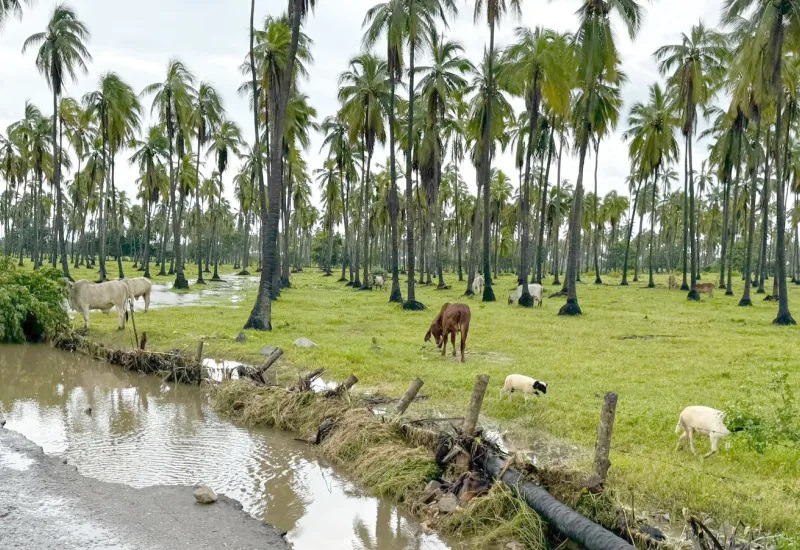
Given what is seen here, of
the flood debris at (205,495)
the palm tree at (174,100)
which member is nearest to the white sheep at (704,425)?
the flood debris at (205,495)

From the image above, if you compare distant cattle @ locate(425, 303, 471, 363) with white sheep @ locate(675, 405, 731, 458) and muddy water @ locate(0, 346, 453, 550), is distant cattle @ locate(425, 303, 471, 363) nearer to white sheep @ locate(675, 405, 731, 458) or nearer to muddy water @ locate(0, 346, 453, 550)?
muddy water @ locate(0, 346, 453, 550)

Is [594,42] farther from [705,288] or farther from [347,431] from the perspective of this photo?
[347,431]

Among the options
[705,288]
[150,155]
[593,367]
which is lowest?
[593,367]

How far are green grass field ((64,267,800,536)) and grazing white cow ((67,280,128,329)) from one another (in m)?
0.71

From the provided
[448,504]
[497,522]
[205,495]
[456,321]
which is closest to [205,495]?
[205,495]

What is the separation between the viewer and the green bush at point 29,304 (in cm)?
1689

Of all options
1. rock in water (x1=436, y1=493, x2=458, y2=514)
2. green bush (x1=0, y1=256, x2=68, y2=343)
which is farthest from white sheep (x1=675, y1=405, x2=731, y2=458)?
green bush (x1=0, y1=256, x2=68, y2=343)

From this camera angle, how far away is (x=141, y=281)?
23406mm

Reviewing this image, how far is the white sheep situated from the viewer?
24.5 feet

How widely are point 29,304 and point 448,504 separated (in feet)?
50.8

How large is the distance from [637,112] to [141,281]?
33179 millimetres

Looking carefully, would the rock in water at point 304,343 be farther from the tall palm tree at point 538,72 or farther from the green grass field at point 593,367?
the tall palm tree at point 538,72

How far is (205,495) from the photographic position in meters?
6.73

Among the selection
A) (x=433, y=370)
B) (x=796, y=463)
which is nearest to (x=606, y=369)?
(x=433, y=370)
